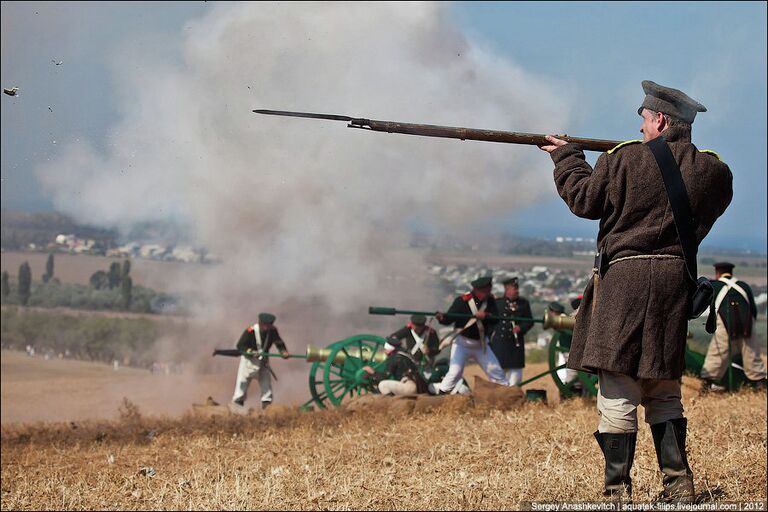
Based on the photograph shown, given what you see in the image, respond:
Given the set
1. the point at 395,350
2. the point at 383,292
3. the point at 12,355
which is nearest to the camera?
the point at 395,350

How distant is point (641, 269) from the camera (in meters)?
4.55

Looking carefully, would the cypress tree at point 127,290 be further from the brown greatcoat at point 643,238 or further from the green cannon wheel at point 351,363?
the brown greatcoat at point 643,238

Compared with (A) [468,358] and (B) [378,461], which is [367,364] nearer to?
(A) [468,358]

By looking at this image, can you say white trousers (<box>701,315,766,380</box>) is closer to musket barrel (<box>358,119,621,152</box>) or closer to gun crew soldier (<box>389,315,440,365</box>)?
gun crew soldier (<box>389,315,440,365</box>)

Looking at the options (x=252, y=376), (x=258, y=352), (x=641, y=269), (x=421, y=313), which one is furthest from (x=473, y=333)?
(x=641, y=269)

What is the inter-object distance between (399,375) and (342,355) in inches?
42.1

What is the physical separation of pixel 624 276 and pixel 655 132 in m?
0.60

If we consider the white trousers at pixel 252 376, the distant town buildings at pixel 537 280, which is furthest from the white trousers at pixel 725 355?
the distant town buildings at pixel 537 280

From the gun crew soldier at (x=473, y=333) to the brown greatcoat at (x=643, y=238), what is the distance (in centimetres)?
680

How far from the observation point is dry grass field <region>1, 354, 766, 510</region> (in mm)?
5180

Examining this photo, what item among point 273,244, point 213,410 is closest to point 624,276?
point 213,410

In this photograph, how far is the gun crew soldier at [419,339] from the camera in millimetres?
12094

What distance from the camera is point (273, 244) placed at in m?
18.3

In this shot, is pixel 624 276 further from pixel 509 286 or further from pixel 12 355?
pixel 12 355
